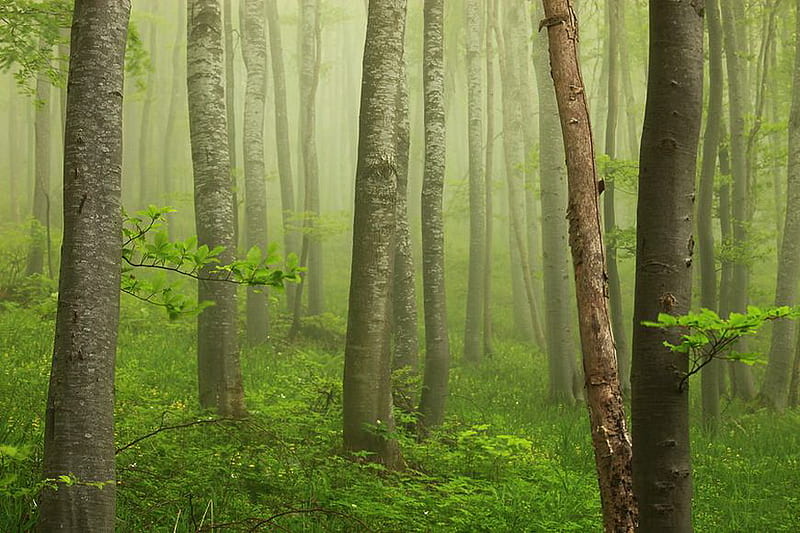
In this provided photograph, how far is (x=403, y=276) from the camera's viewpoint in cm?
995

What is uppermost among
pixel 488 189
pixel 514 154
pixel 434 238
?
pixel 514 154

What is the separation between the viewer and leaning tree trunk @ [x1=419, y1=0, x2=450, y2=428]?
378 inches

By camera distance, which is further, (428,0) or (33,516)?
(428,0)

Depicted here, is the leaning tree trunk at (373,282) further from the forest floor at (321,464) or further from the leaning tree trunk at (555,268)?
the leaning tree trunk at (555,268)

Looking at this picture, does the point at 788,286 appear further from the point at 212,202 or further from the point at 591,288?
the point at 591,288

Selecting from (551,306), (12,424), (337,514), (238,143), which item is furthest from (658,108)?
(238,143)

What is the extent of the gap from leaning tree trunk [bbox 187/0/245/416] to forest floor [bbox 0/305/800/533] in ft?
1.41

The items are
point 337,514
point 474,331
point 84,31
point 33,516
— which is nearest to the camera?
point 84,31

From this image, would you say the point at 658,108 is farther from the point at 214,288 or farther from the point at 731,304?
the point at 731,304

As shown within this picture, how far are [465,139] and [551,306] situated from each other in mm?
35187

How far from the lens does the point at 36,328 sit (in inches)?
478

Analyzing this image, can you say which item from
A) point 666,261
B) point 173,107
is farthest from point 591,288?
point 173,107

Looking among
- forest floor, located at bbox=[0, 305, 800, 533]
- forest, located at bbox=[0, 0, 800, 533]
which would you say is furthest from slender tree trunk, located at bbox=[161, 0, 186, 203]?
forest floor, located at bbox=[0, 305, 800, 533]

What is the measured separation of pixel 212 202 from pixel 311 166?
1132 cm
